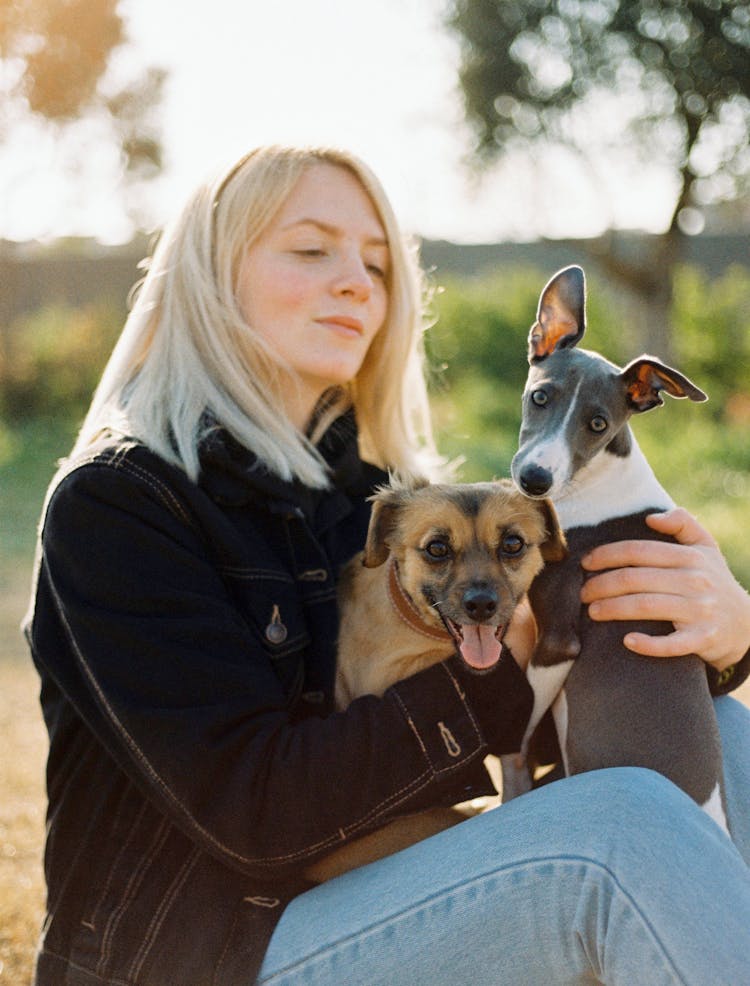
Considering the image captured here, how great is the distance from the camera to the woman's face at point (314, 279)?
130 inches

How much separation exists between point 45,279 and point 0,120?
17.7 feet

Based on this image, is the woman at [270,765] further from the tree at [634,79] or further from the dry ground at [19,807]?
the tree at [634,79]

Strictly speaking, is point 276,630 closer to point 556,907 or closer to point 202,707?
point 202,707

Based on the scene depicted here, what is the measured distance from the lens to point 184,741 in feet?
7.77

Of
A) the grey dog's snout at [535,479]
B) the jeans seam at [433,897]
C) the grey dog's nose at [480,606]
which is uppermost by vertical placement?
the grey dog's snout at [535,479]

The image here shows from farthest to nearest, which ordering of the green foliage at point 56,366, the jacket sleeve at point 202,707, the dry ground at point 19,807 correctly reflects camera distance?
1. the green foliage at point 56,366
2. the dry ground at point 19,807
3. the jacket sleeve at point 202,707

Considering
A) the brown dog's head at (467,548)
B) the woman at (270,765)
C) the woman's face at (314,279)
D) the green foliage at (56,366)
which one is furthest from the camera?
the green foliage at (56,366)

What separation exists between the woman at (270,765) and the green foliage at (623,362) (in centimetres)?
848

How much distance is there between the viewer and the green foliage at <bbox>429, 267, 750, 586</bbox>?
1245 cm

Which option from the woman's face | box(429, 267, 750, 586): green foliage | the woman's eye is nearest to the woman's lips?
the woman's face

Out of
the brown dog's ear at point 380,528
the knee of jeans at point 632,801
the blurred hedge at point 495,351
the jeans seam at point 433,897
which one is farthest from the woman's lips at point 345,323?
the blurred hedge at point 495,351

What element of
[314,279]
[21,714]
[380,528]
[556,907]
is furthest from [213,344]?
[21,714]

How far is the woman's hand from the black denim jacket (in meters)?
0.40

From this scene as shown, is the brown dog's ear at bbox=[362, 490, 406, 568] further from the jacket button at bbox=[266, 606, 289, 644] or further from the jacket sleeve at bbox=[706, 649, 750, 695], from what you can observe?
the jacket sleeve at bbox=[706, 649, 750, 695]
